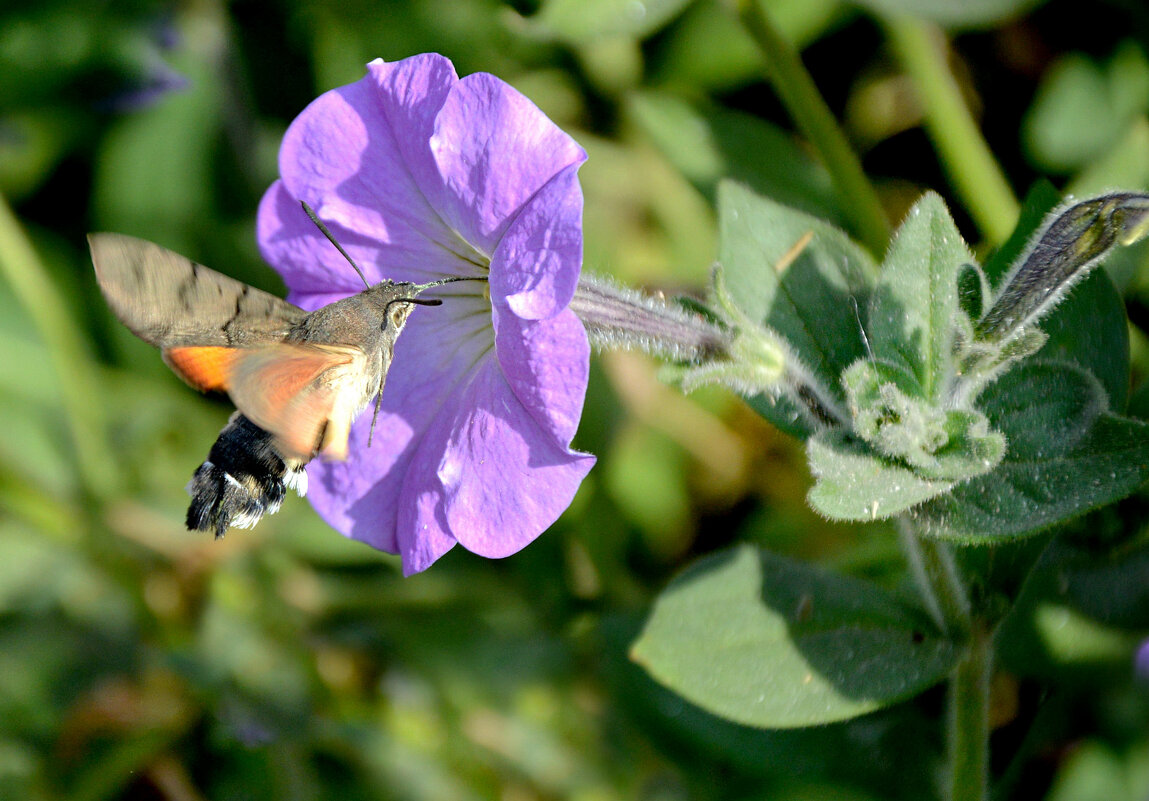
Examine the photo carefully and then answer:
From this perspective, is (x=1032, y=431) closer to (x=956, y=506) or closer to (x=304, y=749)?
(x=956, y=506)

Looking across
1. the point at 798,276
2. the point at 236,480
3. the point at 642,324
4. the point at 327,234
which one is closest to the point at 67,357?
the point at 327,234

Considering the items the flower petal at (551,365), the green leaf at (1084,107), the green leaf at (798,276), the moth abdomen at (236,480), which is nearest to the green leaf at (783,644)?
the green leaf at (798,276)

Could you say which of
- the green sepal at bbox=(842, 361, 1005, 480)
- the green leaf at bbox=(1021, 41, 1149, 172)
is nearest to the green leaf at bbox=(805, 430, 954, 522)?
the green sepal at bbox=(842, 361, 1005, 480)

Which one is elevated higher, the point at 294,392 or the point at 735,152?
the point at 294,392

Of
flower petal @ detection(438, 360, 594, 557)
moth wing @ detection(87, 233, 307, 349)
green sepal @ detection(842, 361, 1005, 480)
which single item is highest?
moth wing @ detection(87, 233, 307, 349)

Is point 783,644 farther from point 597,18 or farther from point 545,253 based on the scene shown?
point 597,18

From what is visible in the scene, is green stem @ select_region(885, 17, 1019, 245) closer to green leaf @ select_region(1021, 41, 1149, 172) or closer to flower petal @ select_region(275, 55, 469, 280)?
green leaf @ select_region(1021, 41, 1149, 172)
